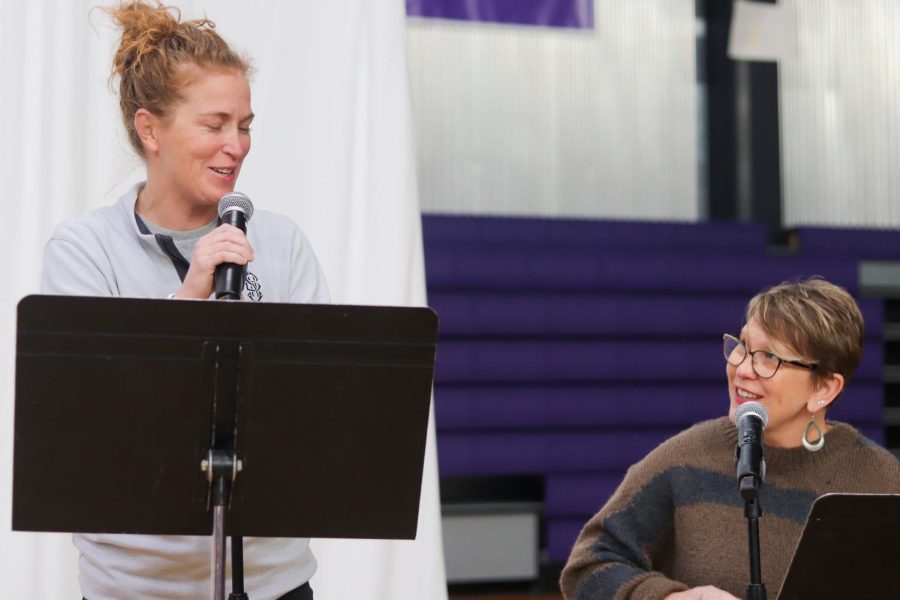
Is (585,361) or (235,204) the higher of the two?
(235,204)

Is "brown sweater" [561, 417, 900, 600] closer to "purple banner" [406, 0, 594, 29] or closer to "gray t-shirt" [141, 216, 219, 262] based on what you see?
"gray t-shirt" [141, 216, 219, 262]

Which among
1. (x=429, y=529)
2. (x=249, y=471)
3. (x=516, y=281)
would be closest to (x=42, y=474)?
(x=249, y=471)

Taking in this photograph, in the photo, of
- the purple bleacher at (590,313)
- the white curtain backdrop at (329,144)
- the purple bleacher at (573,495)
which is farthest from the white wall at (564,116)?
the white curtain backdrop at (329,144)

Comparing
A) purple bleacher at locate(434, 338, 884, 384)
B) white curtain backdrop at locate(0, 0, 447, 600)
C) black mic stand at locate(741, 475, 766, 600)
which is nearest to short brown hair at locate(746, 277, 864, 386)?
black mic stand at locate(741, 475, 766, 600)

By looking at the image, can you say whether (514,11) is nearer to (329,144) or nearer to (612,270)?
(612,270)

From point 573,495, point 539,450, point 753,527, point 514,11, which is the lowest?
point 573,495

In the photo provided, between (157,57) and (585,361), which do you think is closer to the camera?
(157,57)

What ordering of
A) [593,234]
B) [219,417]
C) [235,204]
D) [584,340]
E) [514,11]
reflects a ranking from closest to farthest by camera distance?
1. [219,417]
2. [235,204]
3. [514,11]
4. [584,340]
5. [593,234]

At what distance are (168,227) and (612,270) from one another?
4.77 meters

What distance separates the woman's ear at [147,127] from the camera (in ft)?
5.76

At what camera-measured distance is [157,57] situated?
1744 mm

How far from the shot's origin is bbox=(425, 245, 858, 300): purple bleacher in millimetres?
6176

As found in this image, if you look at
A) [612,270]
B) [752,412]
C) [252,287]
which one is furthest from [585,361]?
[252,287]

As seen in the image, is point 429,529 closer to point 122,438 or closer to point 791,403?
point 791,403
